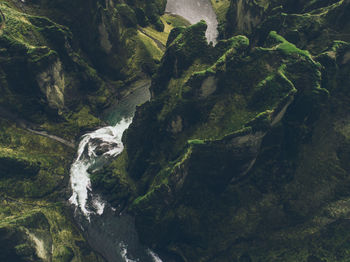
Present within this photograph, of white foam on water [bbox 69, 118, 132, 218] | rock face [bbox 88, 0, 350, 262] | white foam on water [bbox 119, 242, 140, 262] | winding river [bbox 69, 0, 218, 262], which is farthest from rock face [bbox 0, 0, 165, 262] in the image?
rock face [bbox 88, 0, 350, 262]

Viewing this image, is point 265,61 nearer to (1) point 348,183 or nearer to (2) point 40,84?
(1) point 348,183

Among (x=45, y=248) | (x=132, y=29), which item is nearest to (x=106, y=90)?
(x=132, y=29)

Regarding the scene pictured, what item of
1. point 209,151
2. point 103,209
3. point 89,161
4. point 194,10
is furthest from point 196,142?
point 194,10

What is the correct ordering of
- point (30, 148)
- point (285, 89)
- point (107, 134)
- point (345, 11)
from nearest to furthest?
point (285, 89), point (345, 11), point (30, 148), point (107, 134)

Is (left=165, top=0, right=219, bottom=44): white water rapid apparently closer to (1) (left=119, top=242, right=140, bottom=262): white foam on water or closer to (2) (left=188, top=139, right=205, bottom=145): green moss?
(2) (left=188, top=139, right=205, bottom=145): green moss

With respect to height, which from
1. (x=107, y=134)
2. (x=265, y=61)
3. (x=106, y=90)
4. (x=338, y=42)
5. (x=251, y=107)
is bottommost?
(x=107, y=134)

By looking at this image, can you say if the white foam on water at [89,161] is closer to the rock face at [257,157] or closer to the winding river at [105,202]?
the winding river at [105,202]

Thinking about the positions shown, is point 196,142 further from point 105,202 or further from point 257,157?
point 105,202
